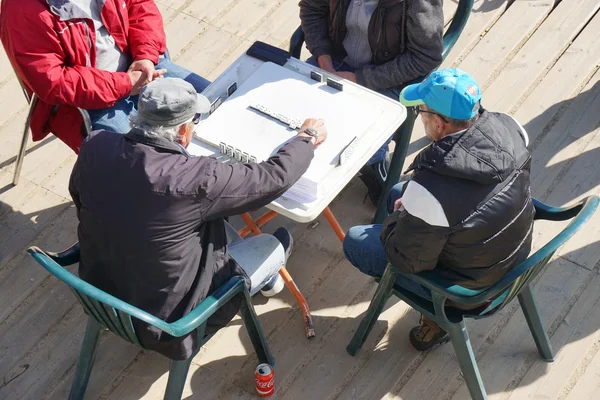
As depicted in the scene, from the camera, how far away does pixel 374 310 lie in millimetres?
3504

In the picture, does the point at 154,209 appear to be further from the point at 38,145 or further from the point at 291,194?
the point at 38,145

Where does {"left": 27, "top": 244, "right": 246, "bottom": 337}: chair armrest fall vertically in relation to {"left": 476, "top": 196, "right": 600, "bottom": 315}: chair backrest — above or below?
below

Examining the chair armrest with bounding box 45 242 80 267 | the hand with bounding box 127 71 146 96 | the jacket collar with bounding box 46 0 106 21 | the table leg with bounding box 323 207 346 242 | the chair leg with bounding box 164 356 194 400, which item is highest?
the jacket collar with bounding box 46 0 106 21

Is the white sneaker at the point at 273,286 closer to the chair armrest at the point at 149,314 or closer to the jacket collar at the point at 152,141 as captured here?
the chair armrest at the point at 149,314

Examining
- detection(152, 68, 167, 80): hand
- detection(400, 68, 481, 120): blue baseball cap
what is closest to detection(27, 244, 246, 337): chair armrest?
detection(400, 68, 481, 120): blue baseball cap

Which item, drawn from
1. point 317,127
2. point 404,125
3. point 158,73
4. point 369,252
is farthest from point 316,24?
point 369,252

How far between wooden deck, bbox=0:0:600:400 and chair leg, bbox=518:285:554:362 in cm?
6

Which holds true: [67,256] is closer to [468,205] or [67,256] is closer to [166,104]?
[166,104]

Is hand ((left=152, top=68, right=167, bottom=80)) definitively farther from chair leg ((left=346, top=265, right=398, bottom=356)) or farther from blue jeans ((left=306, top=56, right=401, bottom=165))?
chair leg ((left=346, top=265, right=398, bottom=356))

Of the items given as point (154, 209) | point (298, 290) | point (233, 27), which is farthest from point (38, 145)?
point (154, 209)

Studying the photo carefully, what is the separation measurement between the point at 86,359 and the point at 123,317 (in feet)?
2.17

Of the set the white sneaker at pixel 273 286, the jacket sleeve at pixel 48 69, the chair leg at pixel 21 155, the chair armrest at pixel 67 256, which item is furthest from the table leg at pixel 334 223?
the chair leg at pixel 21 155

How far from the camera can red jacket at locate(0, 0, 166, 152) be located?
3.62 m

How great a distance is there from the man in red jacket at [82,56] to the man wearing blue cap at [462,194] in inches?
56.2
